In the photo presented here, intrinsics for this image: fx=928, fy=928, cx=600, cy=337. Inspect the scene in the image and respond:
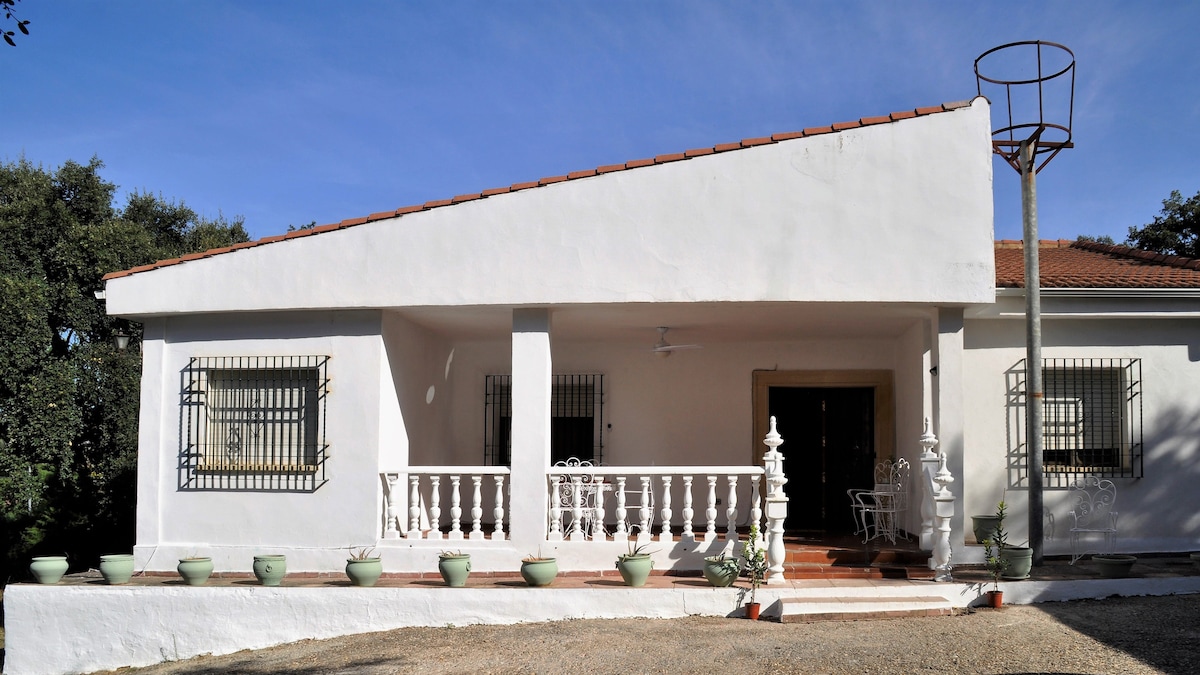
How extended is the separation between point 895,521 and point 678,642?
4.08 metres

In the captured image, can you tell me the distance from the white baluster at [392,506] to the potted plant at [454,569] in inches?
42.9

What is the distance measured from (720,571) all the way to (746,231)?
329 cm

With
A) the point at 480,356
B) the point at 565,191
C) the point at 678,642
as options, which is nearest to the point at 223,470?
the point at 480,356

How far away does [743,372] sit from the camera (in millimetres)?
12398

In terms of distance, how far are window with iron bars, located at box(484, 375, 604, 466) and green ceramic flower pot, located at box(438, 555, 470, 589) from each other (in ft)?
12.2

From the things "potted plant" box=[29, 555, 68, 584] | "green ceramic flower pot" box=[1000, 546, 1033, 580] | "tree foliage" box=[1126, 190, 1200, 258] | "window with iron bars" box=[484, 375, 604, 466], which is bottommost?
"potted plant" box=[29, 555, 68, 584]

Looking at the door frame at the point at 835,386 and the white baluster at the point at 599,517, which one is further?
the door frame at the point at 835,386

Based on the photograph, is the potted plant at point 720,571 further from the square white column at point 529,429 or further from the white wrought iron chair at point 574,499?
the square white column at point 529,429

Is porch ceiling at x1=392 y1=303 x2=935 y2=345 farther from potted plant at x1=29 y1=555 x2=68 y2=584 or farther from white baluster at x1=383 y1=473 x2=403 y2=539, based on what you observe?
potted plant at x1=29 y1=555 x2=68 y2=584

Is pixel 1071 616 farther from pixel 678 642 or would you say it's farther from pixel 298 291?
pixel 298 291

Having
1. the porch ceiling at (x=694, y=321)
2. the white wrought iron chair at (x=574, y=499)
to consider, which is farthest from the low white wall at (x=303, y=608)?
the porch ceiling at (x=694, y=321)

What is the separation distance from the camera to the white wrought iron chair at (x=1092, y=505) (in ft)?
33.2

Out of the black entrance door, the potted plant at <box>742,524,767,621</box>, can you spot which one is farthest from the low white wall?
the black entrance door

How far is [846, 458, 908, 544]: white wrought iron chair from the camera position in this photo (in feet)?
33.2
